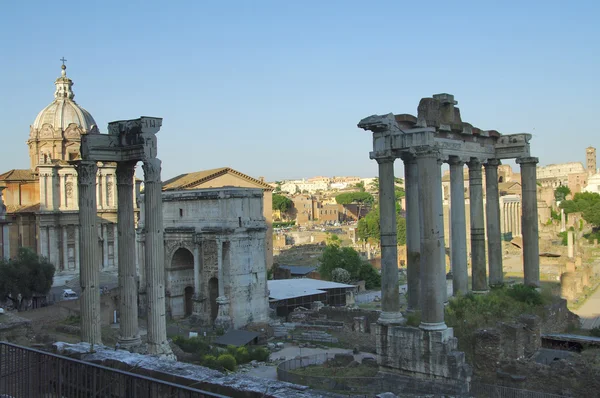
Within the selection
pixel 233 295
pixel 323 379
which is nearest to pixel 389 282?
pixel 323 379

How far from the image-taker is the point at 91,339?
15.8 meters

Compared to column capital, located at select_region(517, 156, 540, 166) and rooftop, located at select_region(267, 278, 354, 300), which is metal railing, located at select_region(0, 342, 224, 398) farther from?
rooftop, located at select_region(267, 278, 354, 300)

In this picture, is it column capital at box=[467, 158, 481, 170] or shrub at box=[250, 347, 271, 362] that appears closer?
column capital at box=[467, 158, 481, 170]

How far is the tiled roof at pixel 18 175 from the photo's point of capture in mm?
43300

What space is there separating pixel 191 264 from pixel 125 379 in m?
29.5

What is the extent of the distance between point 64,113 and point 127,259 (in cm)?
3597

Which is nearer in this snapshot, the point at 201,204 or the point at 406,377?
the point at 406,377

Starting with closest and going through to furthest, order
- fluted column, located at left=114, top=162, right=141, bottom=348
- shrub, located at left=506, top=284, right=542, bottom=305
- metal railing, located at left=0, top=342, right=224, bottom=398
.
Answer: metal railing, located at left=0, top=342, right=224, bottom=398 → fluted column, located at left=114, top=162, right=141, bottom=348 → shrub, located at left=506, top=284, right=542, bottom=305

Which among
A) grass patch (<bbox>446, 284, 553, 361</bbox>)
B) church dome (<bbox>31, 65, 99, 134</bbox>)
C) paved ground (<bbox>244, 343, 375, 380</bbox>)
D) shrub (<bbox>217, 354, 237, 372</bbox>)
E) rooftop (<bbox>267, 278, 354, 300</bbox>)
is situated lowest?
paved ground (<bbox>244, 343, 375, 380</bbox>)

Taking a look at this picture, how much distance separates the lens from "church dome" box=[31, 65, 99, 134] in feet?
159

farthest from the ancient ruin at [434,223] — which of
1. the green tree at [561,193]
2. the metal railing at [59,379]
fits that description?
the green tree at [561,193]

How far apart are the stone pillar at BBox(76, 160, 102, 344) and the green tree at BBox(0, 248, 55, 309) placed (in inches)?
647

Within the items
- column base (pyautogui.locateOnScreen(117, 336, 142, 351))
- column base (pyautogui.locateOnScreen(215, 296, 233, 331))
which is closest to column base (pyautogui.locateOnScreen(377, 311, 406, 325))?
column base (pyautogui.locateOnScreen(117, 336, 142, 351))

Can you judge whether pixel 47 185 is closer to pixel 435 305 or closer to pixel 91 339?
pixel 91 339
